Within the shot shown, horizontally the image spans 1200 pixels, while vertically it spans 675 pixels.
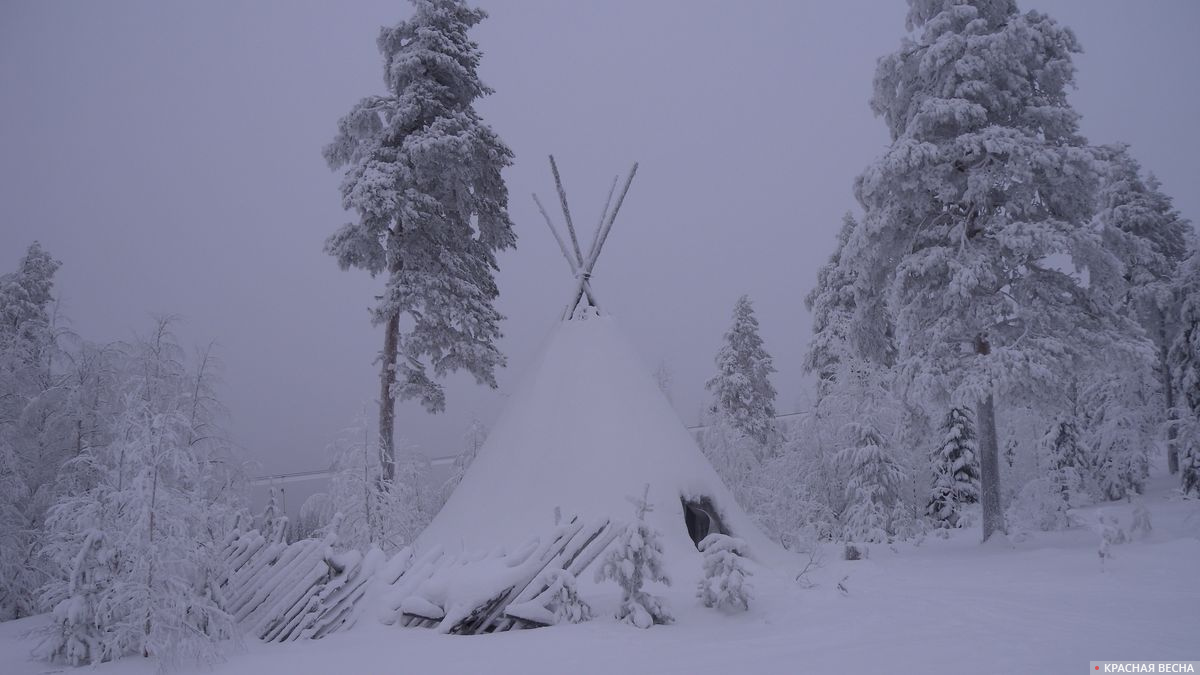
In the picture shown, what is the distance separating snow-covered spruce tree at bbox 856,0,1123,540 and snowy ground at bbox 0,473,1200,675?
3622mm

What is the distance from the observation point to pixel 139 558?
21.1ft

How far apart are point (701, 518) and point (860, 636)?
610cm

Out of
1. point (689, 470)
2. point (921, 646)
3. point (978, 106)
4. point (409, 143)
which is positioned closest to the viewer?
point (921, 646)

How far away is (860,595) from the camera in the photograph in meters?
7.70

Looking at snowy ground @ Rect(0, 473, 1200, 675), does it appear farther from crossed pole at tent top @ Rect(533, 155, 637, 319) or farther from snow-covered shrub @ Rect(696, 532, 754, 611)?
crossed pole at tent top @ Rect(533, 155, 637, 319)

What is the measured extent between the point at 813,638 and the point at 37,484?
14.2m

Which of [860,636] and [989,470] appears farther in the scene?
[989,470]

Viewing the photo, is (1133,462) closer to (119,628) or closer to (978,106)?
(978,106)

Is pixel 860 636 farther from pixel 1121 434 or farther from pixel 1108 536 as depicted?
pixel 1121 434

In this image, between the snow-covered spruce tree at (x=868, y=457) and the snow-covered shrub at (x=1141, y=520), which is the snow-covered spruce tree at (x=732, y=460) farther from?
the snow-covered shrub at (x=1141, y=520)

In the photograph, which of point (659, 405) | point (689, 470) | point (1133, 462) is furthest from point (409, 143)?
point (1133, 462)

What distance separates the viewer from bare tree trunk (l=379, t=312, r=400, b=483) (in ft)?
47.0

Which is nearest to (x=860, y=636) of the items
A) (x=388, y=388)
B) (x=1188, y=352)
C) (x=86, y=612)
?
(x=86, y=612)

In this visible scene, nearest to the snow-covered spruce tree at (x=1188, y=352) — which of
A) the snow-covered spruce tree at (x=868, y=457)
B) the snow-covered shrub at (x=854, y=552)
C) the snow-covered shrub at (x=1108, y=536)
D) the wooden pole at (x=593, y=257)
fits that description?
the snow-covered spruce tree at (x=868, y=457)
